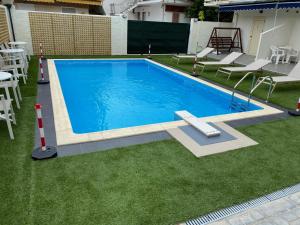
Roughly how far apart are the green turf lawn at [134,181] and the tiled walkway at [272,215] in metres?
0.23

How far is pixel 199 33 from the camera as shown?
18.0 metres

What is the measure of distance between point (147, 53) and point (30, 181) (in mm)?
14412

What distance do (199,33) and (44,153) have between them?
1619 centimetres

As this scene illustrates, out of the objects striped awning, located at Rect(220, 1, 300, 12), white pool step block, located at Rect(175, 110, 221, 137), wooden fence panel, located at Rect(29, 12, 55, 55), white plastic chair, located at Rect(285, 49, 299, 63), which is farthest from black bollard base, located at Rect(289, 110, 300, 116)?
wooden fence panel, located at Rect(29, 12, 55, 55)

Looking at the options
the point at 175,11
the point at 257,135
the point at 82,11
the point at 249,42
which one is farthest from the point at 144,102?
the point at 175,11

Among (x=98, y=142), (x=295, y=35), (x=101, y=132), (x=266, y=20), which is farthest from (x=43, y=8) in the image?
(x=98, y=142)

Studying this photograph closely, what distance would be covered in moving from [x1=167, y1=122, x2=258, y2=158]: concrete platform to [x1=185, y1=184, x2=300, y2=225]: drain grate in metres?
1.24

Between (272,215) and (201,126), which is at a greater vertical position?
(201,126)

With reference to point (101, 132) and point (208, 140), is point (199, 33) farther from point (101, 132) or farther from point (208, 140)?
point (101, 132)

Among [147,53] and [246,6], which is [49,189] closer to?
[147,53]

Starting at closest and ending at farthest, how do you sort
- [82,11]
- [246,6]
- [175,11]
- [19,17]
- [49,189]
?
[49,189] < [19,17] < [246,6] < [82,11] < [175,11]

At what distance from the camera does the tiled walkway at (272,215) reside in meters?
2.93

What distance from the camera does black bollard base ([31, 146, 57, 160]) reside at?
4.01m

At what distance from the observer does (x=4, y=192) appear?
128 inches
